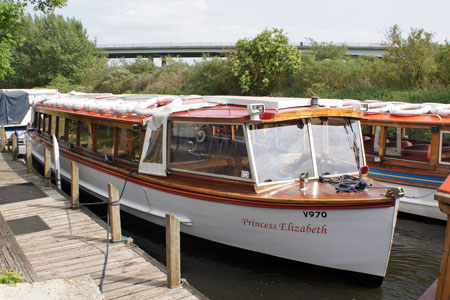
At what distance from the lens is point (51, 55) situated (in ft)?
155

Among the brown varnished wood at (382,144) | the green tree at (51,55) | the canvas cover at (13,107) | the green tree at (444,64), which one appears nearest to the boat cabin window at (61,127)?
the canvas cover at (13,107)

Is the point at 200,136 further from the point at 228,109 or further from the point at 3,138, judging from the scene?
the point at 3,138

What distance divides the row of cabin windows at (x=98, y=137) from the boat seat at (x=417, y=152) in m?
6.56

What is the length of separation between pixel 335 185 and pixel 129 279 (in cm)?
354

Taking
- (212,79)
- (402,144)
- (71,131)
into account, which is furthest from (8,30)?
(212,79)

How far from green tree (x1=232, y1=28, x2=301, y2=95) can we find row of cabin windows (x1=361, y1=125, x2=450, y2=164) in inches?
528

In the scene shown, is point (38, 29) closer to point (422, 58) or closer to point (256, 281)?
point (422, 58)

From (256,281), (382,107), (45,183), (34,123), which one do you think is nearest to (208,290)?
(256,281)

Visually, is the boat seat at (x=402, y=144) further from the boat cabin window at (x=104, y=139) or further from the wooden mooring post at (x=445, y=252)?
the boat cabin window at (x=104, y=139)

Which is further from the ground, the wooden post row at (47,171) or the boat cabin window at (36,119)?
the boat cabin window at (36,119)

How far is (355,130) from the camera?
7777 millimetres

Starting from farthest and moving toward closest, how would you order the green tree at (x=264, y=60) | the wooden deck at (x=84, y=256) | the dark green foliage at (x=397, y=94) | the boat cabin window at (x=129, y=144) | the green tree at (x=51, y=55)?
the green tree at (x=51, y=55) < the green tree at (x=264, y=60) < the dark green foliage at (x=397, y=94) < the boat cabin window at (x=129, y=144) < the wooden deck at (x=84, y=256)

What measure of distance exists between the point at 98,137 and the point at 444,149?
27.2ft

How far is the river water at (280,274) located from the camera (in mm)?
6422
